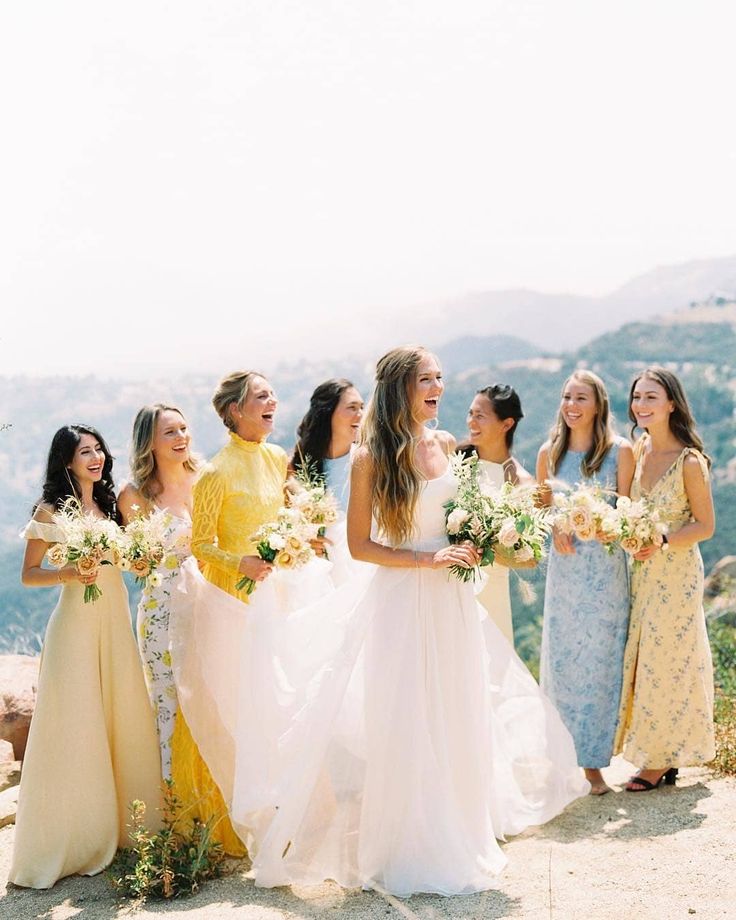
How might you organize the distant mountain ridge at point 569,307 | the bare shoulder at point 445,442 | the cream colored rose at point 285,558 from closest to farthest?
1. the cream colored rose at point 285,558
2. the bare shoulder at point 445,442
3. the distant mountain ridge at point 569,307

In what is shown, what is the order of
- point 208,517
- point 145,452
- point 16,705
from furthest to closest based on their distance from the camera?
point 16,705, point 145,452, point 208,517

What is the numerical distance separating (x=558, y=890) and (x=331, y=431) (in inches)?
135

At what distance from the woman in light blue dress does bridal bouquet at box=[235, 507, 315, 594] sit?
2018 mm

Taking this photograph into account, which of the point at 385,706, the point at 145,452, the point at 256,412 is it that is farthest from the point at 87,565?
the point at 385,706

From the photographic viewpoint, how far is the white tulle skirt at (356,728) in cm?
516

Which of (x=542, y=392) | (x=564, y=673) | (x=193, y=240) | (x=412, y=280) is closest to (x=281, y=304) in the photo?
(x=193, y=240)

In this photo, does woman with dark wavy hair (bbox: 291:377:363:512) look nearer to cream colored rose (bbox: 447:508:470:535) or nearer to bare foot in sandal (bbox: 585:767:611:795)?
cream colored rose (bbox: 447:508:470:535)

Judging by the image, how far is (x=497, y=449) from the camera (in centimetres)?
728

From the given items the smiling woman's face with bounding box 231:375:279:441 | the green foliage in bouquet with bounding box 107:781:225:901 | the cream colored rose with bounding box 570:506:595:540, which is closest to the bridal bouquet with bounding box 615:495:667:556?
the cream colored rose with bounding box 570:506:595:540

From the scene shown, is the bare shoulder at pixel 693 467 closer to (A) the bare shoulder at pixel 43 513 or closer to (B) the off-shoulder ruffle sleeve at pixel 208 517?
(B) the off-shoulder ruffle sleeve at pixel 208 517

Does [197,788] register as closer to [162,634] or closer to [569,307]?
[162,634]

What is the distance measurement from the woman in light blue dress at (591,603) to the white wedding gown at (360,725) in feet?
3.61

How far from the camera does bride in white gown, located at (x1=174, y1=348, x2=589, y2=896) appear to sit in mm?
5164

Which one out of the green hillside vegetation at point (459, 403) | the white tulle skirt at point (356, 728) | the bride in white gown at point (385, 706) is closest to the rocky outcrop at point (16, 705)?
the white tulle skirt at point (356, 728)
